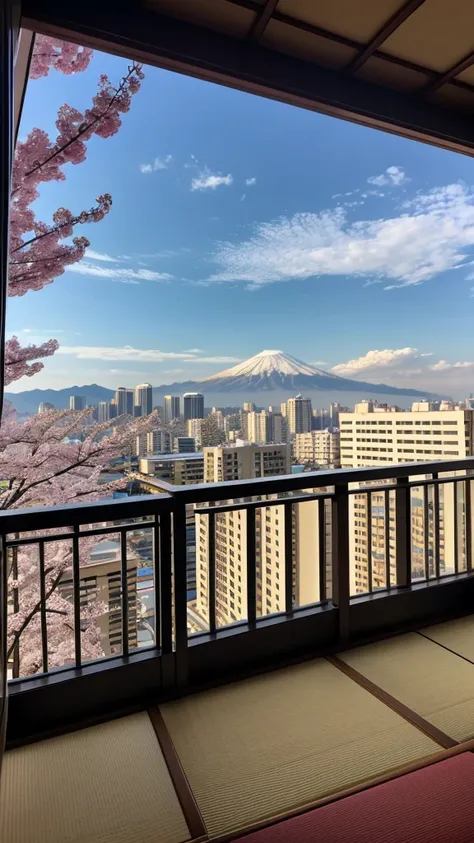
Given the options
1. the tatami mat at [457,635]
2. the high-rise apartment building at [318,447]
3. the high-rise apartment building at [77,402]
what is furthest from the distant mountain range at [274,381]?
the tatami mat at [457,635]

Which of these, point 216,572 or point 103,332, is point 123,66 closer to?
point 103,332

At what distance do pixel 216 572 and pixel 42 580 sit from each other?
2.96 ft

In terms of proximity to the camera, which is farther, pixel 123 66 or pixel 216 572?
pixel 123 66

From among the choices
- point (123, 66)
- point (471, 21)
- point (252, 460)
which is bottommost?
point (252, 460)

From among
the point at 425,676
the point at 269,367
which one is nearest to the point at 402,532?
the point at 425,676

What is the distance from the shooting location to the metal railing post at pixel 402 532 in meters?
2.60

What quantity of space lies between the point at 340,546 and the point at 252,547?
20.2 inches

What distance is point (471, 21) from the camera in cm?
162

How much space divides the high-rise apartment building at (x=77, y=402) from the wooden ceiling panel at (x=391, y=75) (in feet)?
10.2

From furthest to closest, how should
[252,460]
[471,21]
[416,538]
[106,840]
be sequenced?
[252,460]
[416,538]
[471,21]
[106,840]

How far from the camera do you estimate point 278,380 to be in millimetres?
5215

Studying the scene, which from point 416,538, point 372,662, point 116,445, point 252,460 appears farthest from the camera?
point 116,445

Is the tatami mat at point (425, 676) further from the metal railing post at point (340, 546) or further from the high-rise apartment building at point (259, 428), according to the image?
the high-rise apartment building at point (259, 428)

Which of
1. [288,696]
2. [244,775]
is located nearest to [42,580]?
[244,775]
